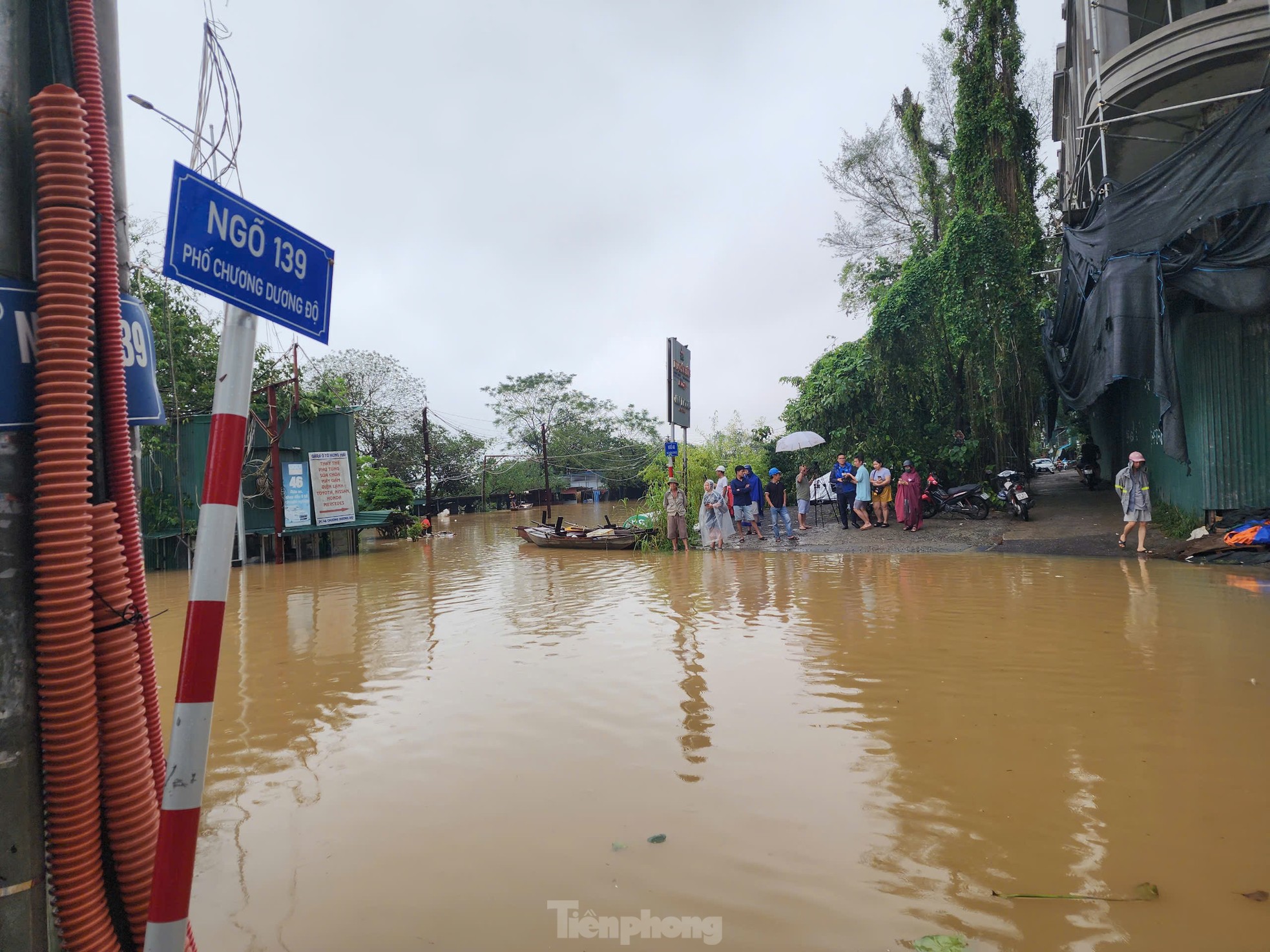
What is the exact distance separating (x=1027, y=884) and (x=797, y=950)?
104 cm

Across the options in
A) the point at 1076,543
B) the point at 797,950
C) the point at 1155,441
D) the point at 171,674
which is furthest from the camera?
the point at 1155,441

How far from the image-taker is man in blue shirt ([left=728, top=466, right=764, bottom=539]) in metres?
16.6

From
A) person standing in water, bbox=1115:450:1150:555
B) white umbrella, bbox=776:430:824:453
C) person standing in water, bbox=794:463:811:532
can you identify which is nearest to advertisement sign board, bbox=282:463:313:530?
white umbrella, bbox=776:430:824:453

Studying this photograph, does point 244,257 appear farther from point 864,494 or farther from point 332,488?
point 332,488

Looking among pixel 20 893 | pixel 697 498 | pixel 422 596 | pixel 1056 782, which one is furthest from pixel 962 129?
pixel 20 893

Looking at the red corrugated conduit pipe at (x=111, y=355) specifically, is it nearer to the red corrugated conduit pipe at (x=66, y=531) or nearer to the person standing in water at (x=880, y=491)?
the red corrugated conduit pipe at (x=66, y=531)

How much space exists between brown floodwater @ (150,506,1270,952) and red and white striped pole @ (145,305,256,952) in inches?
47.1

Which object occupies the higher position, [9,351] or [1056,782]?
[9,351]

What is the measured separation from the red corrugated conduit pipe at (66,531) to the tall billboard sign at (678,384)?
45.6ft

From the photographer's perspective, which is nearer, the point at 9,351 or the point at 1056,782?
the point at 9,351

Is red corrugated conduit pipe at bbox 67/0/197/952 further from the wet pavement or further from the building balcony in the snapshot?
the building balcony

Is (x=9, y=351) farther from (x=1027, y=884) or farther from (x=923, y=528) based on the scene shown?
(x=923, y=528)

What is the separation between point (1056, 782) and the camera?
3.76m

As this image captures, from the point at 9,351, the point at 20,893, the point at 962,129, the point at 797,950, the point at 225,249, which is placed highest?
the point at 962,129
